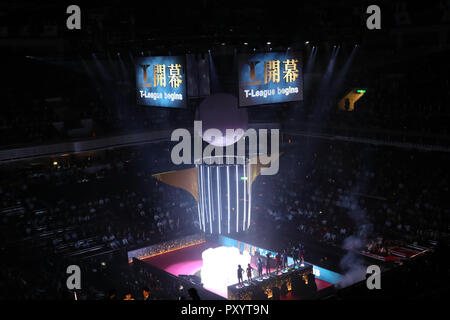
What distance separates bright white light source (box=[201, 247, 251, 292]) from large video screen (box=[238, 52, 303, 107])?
6.28 meters

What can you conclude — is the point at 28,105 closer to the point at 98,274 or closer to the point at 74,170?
the point at 74,170

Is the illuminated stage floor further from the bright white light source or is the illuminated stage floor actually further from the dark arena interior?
the bright white light source

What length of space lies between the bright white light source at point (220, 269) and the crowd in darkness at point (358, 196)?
138 inches

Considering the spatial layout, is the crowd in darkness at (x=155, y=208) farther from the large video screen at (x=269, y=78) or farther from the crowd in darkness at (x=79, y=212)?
the large video screen at (x=269, y=78)

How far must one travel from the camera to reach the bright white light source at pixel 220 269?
55.9 ft

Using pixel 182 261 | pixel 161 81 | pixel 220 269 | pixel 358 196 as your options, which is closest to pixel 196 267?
pixel 182 261

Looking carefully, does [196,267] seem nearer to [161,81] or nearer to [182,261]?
[182,261]

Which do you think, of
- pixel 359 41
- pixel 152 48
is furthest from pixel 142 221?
pixel 359 41

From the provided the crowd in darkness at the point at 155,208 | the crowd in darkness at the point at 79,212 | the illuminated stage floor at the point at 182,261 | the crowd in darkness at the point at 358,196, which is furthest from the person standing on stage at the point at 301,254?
the crowd in darkness at the point at 79,212

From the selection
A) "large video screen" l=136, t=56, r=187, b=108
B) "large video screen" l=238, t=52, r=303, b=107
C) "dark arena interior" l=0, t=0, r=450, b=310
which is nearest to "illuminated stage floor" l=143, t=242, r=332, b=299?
"dark arena interior" l=0, t=0, r=450, b=310

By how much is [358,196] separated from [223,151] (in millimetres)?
7583

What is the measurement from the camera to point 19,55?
26797 millimetres

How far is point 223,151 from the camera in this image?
17.5 metres

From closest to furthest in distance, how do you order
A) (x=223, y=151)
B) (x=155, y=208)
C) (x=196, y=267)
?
(x=223, y=151) → (x=196, y=267) → (x=155, y=208)
